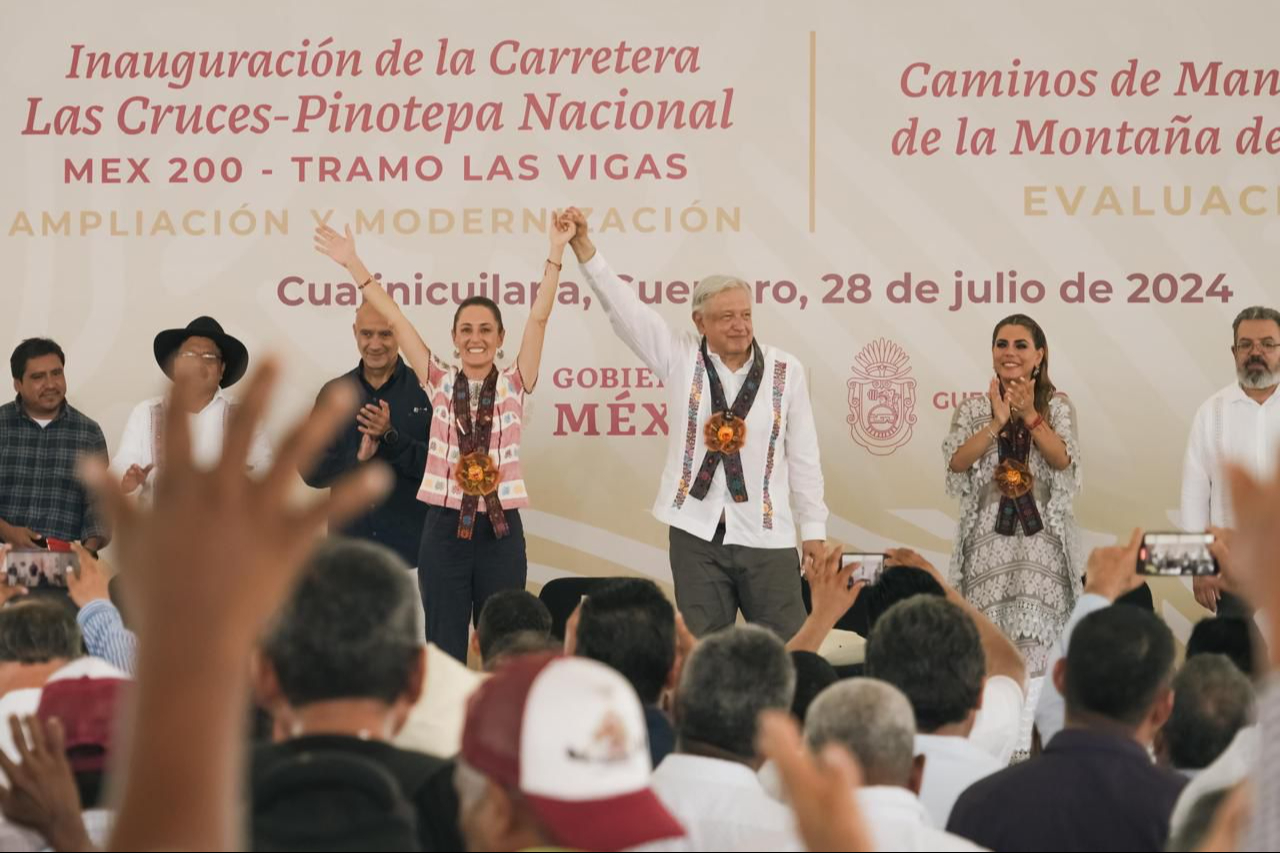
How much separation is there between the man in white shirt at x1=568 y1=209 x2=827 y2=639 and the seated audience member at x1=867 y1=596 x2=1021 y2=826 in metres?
2.75

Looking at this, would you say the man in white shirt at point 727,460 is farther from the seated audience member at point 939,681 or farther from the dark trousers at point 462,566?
the seated audience member at point 939,681

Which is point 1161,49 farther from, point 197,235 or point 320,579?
point 320,579

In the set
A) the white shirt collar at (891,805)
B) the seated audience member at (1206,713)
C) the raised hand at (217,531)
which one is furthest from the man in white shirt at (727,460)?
the raised hand at (217,531)

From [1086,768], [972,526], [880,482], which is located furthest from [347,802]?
[880,482]

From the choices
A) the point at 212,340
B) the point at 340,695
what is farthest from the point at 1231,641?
the point at 212,340

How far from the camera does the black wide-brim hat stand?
6.34 metres

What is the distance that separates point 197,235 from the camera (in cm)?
686

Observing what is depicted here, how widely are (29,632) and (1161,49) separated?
5043 millimetres

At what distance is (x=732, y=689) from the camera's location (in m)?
2.51

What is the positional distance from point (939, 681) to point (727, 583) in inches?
113

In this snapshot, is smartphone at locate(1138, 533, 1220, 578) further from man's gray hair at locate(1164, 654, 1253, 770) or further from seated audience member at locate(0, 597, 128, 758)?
seated audience member at locate(0, 597, 128, 758)

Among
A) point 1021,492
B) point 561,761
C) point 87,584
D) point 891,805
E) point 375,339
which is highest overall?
point 375,339

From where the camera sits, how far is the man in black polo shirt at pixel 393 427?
6094mm

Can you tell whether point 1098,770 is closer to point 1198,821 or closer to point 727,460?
point 1198,821
